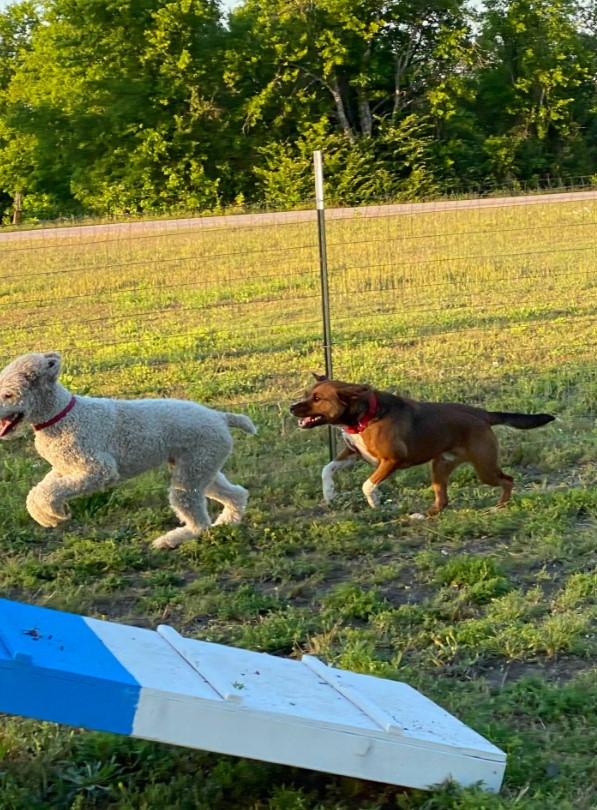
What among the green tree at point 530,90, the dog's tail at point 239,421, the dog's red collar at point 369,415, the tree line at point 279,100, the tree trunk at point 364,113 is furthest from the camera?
the green tree at point 530,90

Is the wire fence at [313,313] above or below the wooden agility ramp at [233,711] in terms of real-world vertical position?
above

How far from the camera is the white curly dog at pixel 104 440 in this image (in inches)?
197

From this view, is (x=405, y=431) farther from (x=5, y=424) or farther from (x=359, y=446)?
(x=5, y=424)

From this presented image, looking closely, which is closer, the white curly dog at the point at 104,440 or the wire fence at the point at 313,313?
the white curly dog at the point at 104,440

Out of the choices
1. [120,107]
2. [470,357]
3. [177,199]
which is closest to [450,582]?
[470,357]

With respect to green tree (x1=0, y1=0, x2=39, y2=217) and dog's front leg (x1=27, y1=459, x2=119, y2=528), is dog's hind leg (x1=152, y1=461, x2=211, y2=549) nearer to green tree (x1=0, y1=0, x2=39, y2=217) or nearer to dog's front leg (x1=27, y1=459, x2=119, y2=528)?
dog's front leg (x1=27, y1=459, x2=119, y2=528)

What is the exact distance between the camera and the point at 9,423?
4969 mm

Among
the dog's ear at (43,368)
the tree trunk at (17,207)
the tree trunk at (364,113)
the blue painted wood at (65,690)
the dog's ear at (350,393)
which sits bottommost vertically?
the blue painted wood at (65,690)

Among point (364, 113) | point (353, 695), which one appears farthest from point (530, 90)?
point (353, 695)

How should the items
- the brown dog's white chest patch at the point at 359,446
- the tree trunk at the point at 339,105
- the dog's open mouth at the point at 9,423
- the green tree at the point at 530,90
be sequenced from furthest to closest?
the green tree at the point at 530,90
the tree trunk at the point at 339,105
the brown dog's white chest patch at the point at 359,446
the dog's open mouth at the point at 9,423

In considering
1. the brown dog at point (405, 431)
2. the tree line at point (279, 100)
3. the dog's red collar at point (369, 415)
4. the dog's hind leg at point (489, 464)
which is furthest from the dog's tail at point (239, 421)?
the tree line at point (279, 100)

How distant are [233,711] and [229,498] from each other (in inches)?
119

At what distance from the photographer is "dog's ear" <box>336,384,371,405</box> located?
18.6 ft

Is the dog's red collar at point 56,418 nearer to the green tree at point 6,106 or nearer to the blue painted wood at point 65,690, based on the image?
the blue painted wood at point 65,690
